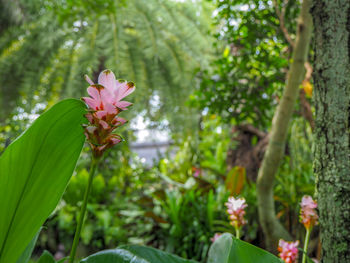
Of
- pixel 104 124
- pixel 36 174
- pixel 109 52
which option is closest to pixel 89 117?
pixel 104 124

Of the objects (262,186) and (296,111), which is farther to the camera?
(296,111)

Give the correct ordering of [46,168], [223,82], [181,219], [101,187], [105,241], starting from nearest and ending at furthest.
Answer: [46,168], [223,82], [181,219], [105,241], [101,187]

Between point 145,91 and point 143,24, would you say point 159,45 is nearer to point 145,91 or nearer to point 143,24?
point 143,24

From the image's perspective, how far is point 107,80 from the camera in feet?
1.61

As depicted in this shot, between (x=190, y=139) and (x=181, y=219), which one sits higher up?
(x=190, y=139)

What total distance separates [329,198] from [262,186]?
57 cm

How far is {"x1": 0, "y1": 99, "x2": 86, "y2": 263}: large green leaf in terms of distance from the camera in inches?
19.7

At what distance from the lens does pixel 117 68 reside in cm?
243

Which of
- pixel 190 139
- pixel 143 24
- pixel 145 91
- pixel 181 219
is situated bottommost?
pixel 181 219

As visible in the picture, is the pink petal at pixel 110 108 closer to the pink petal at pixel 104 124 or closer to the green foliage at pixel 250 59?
the pink petal at pixel 104 124

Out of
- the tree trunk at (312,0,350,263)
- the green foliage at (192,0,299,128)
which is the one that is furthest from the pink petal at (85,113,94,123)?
the green foliage at (192,0,299,128)

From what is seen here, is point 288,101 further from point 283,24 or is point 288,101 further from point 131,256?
point 131,256

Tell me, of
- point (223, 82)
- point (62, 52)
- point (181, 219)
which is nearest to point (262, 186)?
point (223, 82)

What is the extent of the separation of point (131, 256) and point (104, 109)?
252mm
